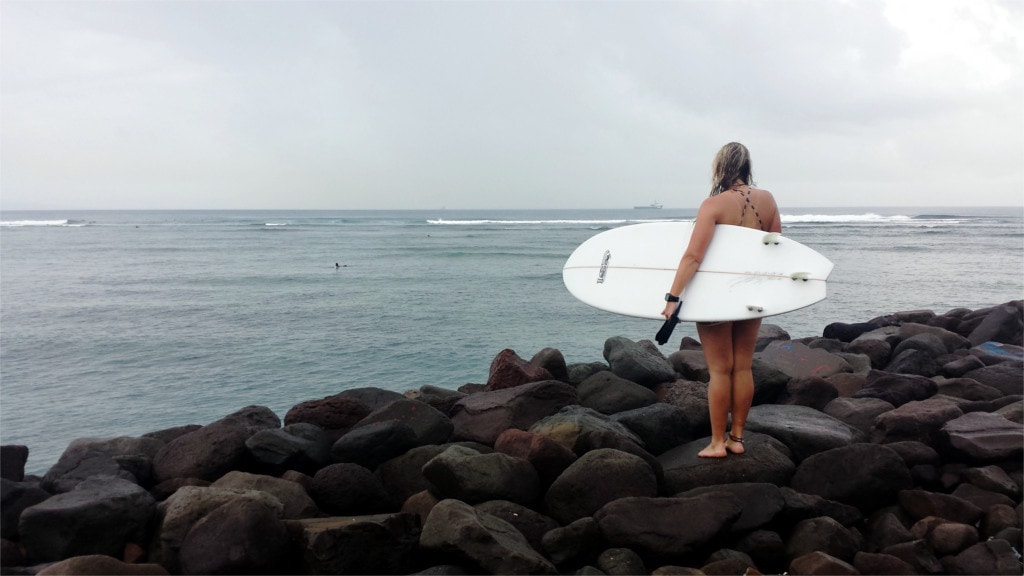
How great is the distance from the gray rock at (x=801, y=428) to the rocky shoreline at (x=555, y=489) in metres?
0.01

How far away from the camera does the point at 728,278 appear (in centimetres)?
451

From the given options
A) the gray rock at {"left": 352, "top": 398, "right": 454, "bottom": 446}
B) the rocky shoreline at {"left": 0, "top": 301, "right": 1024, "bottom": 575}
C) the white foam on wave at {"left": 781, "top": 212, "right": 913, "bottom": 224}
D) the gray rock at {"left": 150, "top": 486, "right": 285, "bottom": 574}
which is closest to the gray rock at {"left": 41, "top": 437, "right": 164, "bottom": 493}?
the rocky shoreline at {"left": 0, "top": 301, "right": 1024, "bottom": 575}

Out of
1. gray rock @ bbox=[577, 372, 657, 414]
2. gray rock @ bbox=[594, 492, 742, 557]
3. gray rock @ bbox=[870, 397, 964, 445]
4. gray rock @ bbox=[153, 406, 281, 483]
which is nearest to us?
gray rock @ bbox=[594, 492, 742, 557]

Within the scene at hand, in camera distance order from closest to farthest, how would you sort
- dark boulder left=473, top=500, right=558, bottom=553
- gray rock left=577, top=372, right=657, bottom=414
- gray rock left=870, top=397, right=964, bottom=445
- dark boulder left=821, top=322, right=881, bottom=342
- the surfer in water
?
dark boulder left=473, top=500, right=558, bottom=553 → the surfer in water → gray rock left=870, top=397, right=964, bottom=445 → gray rock left=577, top=372, right=657, bottom=414 → dark boulder left=821, top=322, right=881, bottom=342

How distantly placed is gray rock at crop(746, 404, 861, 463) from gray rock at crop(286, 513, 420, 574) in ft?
8.75

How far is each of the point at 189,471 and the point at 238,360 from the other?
19.7 ft

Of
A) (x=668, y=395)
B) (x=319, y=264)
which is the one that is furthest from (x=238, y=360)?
(x=319, y=264)

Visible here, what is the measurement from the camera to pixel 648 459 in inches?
176

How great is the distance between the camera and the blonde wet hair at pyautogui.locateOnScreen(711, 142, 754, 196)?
4422 mm

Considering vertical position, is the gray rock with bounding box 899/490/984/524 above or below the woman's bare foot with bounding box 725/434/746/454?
below

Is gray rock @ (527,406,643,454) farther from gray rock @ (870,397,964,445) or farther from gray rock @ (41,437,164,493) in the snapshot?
gray rock @ (41,437,164,493)

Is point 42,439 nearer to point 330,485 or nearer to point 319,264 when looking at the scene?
point 330,485

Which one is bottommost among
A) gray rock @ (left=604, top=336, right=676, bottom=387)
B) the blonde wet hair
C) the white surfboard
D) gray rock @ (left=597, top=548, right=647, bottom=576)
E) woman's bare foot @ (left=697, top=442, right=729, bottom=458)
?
gray rock @ (left=597, top=548, right=647, bottom=576)

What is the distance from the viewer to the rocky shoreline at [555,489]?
3547mm
